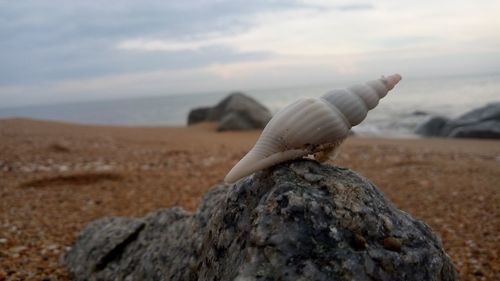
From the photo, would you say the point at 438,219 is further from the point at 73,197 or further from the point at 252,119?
the point at 252,119

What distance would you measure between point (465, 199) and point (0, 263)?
17.9ft

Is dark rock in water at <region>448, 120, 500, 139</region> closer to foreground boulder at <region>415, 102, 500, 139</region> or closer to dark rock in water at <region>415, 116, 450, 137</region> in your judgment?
foreground boulder at <region>415, 102, 500, 139</region>

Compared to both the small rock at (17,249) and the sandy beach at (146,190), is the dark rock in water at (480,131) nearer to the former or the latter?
the sandy beach at (146,190)

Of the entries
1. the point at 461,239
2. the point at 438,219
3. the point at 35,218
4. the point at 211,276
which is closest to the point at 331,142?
the point at 211,276

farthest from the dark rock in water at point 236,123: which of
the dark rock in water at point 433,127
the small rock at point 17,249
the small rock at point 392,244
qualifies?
the small rock at point 392,244

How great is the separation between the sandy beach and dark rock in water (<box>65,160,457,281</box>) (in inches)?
68.4

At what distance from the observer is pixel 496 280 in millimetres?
3438

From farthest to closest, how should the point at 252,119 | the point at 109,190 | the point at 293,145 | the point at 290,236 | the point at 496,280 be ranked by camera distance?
the point at 252,119
the point at 109,190
the point at 496,280
the point at 293,145
the point at 290,236

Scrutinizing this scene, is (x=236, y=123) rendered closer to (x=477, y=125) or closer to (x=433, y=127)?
(x=433, y=127)

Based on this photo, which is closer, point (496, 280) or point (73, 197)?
point (496, 280)

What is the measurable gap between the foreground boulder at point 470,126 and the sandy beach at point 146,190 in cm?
752

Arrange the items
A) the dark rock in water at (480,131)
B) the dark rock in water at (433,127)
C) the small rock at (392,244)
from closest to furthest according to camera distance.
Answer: the small rock at (392,244) < the dark rock in water at (480,131) < the dark rock in water at (433,127)

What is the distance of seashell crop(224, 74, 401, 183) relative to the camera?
2.28m

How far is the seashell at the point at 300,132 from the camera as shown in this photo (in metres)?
2.28
